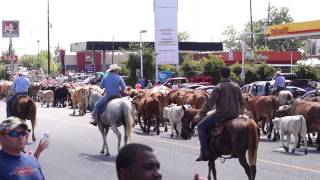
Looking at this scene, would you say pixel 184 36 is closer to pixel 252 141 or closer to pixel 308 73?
pixel 308 73

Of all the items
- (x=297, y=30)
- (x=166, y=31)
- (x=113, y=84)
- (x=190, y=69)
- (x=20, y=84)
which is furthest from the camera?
(x=297, y=30)

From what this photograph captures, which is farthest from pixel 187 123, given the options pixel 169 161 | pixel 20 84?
pixel 169 161

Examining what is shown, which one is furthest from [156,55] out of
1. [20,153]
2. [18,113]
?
[20,153]

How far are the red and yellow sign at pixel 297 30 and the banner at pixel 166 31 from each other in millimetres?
11449

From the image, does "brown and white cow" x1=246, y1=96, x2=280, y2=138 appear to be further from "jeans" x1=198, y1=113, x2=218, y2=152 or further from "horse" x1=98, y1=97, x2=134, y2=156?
"jeans" x1=198, y1=113, x2=218, y2=152

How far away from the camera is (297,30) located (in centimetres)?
5625

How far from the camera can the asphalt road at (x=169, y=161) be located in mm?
13273

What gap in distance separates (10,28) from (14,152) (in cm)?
8149

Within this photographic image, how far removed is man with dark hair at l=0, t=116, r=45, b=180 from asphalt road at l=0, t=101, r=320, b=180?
6896mm

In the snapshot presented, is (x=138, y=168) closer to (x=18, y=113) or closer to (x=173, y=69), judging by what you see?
(x=18, y=113)

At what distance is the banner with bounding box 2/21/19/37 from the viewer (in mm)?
84688

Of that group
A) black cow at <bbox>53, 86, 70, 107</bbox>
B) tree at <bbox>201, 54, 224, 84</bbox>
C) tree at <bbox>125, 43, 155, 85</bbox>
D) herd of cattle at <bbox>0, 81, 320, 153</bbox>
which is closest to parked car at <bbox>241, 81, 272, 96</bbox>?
herd of cattle at <bbox>0, 81, 320, 153</bbox>

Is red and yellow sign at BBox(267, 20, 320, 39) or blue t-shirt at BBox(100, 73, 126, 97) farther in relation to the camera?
red and yellow sign at BBox(267, 20, 320, 39)

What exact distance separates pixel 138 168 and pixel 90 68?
68.1 m
